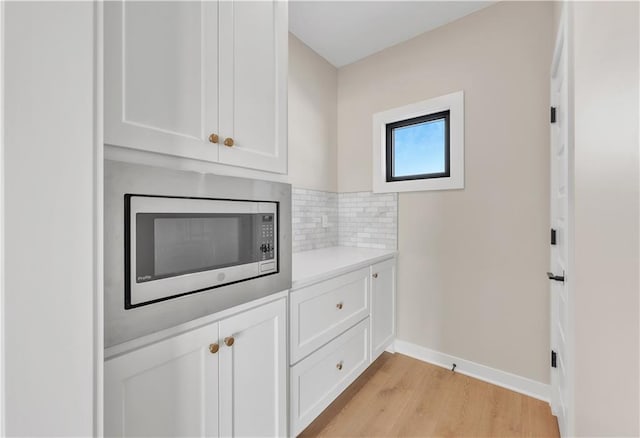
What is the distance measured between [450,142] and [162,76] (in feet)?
6.51

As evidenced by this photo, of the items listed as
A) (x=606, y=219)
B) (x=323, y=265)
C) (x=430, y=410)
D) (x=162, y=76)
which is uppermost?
(x=162, y=76)

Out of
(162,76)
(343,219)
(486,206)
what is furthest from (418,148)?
(162,76)

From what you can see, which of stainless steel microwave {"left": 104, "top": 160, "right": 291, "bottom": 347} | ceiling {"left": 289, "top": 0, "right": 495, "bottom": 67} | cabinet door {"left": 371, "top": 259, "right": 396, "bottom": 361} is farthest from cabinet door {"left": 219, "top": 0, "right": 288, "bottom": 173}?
cabinet door {"left": 371, "top": 259, "right": 396, "bottom": 361}

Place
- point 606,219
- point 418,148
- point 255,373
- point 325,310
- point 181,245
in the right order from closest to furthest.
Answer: point 606,219 < point 181,245 < point 255,373 < point 325,310 < point 418,148

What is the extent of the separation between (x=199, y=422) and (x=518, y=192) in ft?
7.08

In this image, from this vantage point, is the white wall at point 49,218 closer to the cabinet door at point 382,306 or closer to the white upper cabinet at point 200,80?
the white upper cabinet at point 200,80

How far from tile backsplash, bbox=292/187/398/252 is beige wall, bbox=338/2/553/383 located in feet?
0.42

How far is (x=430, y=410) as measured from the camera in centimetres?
169

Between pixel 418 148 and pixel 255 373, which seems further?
pixel 418 148

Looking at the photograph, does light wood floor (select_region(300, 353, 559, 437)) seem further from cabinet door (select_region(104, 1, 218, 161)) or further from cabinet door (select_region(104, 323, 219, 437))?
cabinet door (select_region(104, 1, 218, 161))

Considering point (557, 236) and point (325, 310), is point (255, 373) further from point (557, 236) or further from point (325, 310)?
point (557, 236)

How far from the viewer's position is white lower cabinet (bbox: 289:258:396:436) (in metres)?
1.34

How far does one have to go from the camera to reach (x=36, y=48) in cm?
47

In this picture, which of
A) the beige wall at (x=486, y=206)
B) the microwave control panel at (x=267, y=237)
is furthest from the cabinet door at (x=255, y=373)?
the beige wall at (x=486, y=206)
